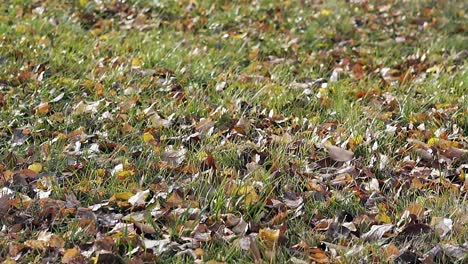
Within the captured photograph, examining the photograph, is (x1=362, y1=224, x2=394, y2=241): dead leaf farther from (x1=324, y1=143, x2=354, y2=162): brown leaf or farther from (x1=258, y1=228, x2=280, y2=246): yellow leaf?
→ (x1=324, y1=143, x2=354, y2=162): brown leaf

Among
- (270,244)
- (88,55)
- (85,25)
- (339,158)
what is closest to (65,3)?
(85,25)

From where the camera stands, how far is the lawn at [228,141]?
305 centimetres

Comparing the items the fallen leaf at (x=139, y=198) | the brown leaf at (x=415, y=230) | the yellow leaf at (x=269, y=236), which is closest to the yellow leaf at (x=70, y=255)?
the fallen leaf at (x=139, y=198)

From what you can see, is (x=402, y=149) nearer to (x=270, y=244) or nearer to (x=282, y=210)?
(x=282, y=210)

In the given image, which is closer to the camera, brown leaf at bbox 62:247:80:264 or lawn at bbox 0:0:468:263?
brown leaf at bbox 62:247:80:264

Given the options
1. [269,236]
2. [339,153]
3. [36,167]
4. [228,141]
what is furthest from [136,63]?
[269,236]

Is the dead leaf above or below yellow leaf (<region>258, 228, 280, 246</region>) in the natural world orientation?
below

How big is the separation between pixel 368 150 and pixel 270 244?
1175 millimetres

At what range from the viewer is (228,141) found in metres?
3.98

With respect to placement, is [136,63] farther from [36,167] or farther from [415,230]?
[415,230]

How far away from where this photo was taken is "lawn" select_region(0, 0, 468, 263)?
3051 mm

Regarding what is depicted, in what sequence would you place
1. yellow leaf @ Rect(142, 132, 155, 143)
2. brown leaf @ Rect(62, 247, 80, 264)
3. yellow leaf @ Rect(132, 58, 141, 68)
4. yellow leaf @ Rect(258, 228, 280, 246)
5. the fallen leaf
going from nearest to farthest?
brown leaf @ Rect(62, 247, 80, 264), yellow leaf @ Rect(258, 228, 280, 246), the fallen leaf, yellow leaf @ Rect(142, 132, 155, 143), yellow leaf @ Rect(132, 58, 141, 68)

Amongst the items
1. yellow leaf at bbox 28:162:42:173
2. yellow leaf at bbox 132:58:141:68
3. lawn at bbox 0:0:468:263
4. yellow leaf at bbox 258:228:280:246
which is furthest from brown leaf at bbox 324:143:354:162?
yellow leaf at bbox 132:58:141:68

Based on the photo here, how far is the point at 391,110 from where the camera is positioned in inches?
182
